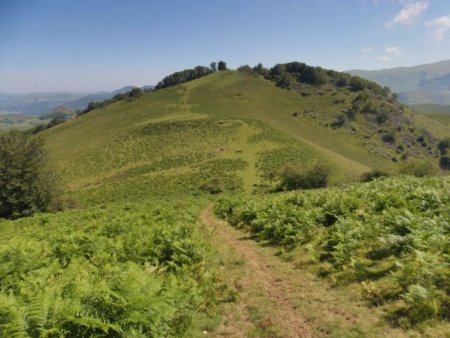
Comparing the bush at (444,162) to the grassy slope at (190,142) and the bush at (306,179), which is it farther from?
the bush at (306,179)

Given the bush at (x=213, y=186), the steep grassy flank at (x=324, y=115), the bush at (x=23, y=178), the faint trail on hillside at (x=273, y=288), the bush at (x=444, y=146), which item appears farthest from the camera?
the bush at (x=444, y=146)

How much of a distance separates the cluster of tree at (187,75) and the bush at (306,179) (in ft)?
363

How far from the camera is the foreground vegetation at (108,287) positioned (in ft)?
18.1

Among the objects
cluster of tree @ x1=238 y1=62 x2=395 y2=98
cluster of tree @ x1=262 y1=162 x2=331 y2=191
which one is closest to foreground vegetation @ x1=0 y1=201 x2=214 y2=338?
cluster of tree @ x1=262 y1=162 x2=331 y2=191

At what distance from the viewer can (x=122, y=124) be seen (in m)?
102

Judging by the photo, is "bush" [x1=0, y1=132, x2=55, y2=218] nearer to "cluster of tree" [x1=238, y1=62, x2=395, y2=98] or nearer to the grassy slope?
the grassy slope

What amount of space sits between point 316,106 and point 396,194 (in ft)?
401

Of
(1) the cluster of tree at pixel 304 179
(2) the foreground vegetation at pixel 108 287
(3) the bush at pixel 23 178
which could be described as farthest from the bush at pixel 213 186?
(2) the foreground vegetation at pixel 108 287

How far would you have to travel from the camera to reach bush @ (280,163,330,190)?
55.5 metres

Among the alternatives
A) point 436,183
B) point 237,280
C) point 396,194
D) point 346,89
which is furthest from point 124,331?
point 346,89

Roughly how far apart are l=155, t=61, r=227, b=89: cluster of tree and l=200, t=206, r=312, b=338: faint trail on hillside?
482 feet

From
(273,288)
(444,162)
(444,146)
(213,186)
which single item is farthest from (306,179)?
(444,146)

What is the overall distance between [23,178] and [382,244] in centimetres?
4250

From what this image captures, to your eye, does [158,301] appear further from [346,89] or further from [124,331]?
[346,89]
